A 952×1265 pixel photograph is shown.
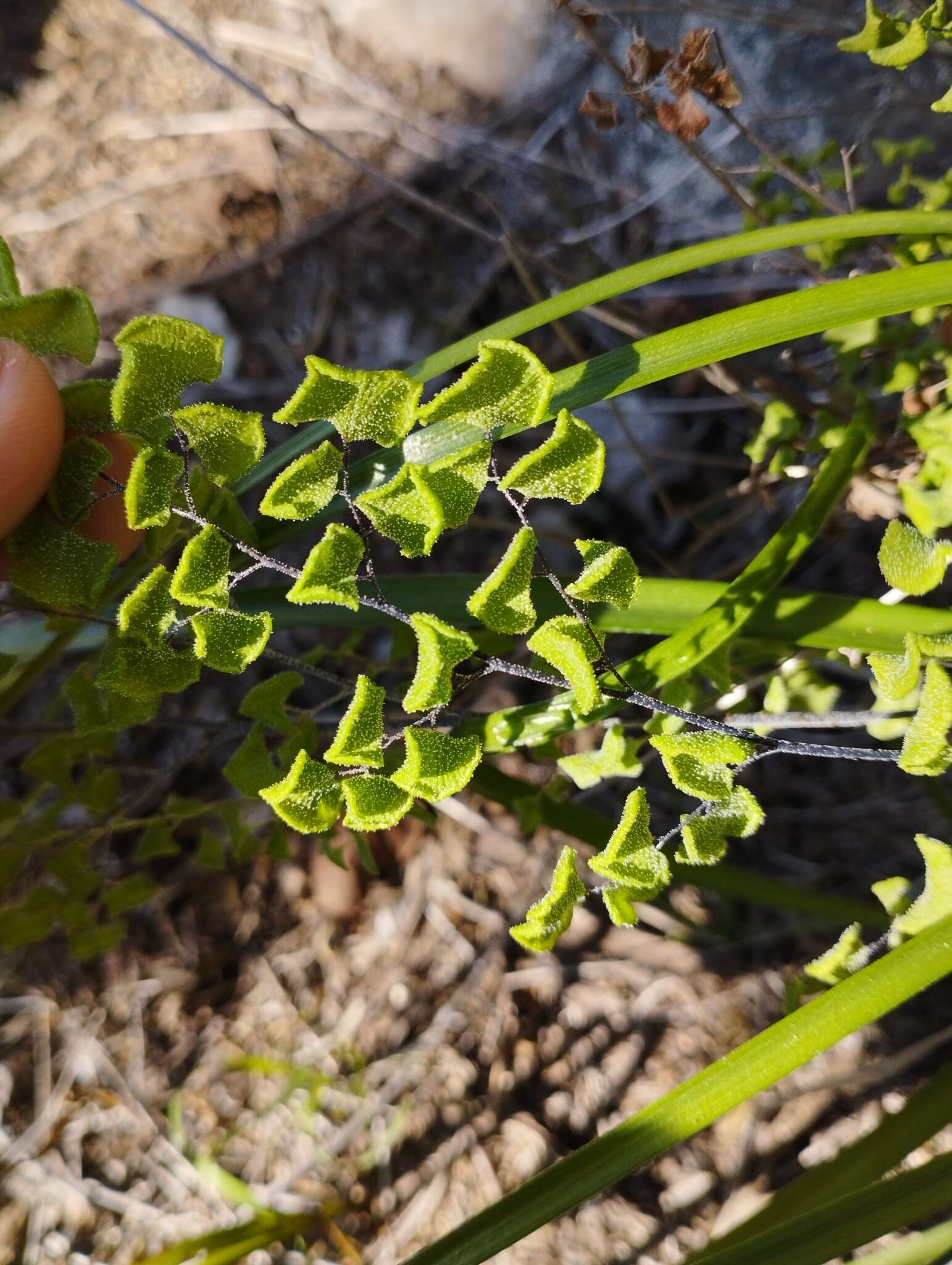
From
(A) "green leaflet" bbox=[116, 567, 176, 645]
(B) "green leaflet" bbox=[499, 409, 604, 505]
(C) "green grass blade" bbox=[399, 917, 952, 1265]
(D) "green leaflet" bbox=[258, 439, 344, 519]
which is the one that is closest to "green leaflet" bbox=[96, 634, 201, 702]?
(A) "green leaflet" bbox=[116, 567, 176, 645]

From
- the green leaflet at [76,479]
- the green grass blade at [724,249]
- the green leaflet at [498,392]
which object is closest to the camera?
the green leaflet at [498,392]

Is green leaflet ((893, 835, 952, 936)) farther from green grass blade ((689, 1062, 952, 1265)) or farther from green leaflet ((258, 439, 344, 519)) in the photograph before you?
green leaflet ((258, 439, 344, 519))

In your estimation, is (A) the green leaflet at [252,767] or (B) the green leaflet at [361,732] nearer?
(B) the green leaflet at [361,732]

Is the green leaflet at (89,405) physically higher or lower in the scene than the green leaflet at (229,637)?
higher

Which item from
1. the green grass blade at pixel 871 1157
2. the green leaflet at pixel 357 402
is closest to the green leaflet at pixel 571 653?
the green leaflet at pixel 357 402

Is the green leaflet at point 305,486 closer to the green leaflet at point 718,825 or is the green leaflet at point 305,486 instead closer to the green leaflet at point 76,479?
the green leaflet at point 76,479

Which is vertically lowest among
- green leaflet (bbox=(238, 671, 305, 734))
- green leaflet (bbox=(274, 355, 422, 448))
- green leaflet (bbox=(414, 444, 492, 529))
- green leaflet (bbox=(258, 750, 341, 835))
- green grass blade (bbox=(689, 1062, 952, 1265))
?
green grass blade (bbox=(689, 1062, 952, 1265))

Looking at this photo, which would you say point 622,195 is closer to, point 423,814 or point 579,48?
point 579,48

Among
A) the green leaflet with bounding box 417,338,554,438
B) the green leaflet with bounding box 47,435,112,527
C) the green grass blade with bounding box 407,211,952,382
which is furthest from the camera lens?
the green grass blade with bounding box 407,211,952,382
